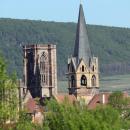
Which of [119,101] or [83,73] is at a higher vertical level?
[83,73]

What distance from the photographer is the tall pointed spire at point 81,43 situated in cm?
10769

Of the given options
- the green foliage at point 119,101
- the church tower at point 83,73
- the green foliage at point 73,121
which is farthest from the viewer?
the church tower at point 83,73

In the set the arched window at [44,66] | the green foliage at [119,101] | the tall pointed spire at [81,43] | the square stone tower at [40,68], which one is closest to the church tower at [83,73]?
the tall pointed spire at [81,43]

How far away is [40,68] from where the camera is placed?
404ft

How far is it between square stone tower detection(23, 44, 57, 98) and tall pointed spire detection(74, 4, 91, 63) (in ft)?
35.2

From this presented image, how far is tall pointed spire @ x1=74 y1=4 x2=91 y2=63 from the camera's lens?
108 meters

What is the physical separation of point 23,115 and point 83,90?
59913 mm

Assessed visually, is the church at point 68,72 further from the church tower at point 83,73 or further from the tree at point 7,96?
the tree at point 7,96

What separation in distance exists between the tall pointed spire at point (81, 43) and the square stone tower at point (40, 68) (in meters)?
10.7

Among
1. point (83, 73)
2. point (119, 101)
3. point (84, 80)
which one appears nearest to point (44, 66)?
point (84, 80)

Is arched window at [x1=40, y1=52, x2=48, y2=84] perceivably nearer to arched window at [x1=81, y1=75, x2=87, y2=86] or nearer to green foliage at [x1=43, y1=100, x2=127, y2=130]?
arched window at [x1=81, y1=75, x2=87, y2=86]

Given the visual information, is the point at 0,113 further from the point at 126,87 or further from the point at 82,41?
the point at 126,87

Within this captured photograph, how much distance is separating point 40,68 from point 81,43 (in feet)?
47.8

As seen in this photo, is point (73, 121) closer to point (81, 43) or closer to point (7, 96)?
point (7, 96)
